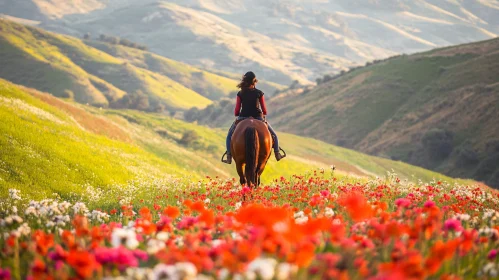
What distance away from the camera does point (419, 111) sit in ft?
370

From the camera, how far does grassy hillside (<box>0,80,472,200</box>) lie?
869 inches

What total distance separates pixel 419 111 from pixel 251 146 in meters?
104

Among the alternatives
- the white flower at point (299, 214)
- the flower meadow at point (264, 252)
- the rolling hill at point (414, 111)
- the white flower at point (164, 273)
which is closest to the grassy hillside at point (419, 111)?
the rolling hill at point (414, 111)

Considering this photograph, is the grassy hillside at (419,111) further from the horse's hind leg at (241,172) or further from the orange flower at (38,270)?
the orange flower at (38,270)

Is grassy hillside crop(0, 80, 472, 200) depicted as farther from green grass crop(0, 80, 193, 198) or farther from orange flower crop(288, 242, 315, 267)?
orange flower crop(288, 242, 315, 267)

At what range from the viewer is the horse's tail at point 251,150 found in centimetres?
1630

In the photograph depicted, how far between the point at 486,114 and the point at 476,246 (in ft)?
313

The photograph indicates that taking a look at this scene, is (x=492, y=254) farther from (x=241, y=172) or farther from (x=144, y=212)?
(x=241, y=172)

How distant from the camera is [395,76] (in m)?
139

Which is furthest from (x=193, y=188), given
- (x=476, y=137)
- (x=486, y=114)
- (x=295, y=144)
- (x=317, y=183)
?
(x=486, y=114)

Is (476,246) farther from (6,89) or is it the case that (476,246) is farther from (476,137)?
(476,137)

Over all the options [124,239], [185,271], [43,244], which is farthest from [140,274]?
[43,244]

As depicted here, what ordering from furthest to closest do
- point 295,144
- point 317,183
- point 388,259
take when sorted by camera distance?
point 295,144 → point 317,183 → point 388,259

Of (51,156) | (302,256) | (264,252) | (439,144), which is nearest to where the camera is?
(302,256)
